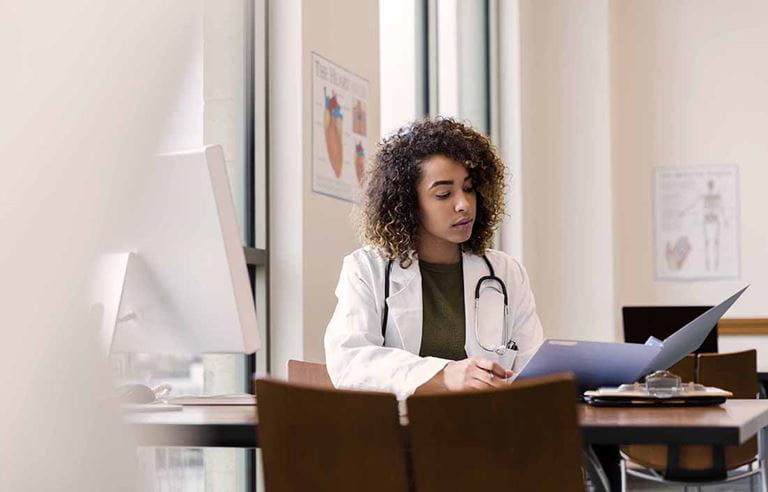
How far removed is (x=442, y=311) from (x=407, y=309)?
103 millimetres

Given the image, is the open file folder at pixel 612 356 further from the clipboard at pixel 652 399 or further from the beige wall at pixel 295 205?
the beige wall at pixel 295 205

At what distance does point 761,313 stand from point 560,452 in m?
5.29

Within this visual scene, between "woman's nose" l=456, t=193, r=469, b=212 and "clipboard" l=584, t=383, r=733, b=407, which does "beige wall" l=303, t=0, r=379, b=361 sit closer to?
"woman's nose" l=456, t=193, r=469, b=212

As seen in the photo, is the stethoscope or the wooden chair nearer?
the stethoscope

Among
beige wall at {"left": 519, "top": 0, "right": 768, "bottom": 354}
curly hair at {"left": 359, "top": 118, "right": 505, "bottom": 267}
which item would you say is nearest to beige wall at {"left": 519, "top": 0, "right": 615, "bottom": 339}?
beige wall at {"left": 519, "top": 0, "right": 768, "bottom": 354}

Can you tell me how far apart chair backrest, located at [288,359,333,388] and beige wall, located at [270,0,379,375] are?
34.8 inches

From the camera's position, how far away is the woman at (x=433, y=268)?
8.34 feet

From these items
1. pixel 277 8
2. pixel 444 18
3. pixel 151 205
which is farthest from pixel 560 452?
pixel 444 18

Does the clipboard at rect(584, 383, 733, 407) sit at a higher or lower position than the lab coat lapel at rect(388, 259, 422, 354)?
lower

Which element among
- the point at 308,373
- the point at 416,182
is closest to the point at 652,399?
the point at 308,373

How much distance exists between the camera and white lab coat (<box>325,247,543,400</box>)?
7.47 ft

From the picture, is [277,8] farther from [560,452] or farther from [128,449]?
[128,449]

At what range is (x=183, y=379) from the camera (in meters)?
Result: 3.15

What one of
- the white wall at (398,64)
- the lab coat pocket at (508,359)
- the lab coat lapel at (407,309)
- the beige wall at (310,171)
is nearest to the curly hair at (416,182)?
the lab coat lapel at (407,309)
